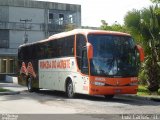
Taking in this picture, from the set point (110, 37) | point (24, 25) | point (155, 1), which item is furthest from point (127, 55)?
point (24, 25)

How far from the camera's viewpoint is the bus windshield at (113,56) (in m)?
19.2

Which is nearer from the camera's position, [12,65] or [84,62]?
[84,62]

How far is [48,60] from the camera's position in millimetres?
24891

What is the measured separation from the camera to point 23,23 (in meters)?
61.3

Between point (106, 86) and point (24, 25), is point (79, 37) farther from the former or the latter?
point (24, 25)

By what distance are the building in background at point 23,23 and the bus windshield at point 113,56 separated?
39487 mm

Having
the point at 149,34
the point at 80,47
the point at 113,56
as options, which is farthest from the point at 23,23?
the point at 113,56

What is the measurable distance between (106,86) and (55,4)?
47537 mm

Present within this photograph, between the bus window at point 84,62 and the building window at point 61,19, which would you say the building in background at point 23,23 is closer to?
the building window at point 61,19

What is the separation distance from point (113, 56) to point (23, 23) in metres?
43.3

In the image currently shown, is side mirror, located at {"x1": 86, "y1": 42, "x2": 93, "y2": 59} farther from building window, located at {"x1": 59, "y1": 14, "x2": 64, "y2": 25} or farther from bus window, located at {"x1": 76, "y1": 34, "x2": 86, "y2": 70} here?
building window, located at {"x1": 59, "y1": 14, "x2": 64, "y2": 25}

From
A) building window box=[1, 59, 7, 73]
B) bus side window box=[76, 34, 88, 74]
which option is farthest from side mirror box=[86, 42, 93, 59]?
building window box=[1, 59, 7, 73]

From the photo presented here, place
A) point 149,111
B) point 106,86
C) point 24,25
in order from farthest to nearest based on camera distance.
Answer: point 24,25
point 106,86
point 149,111

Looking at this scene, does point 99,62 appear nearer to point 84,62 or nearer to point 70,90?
point 84,62
